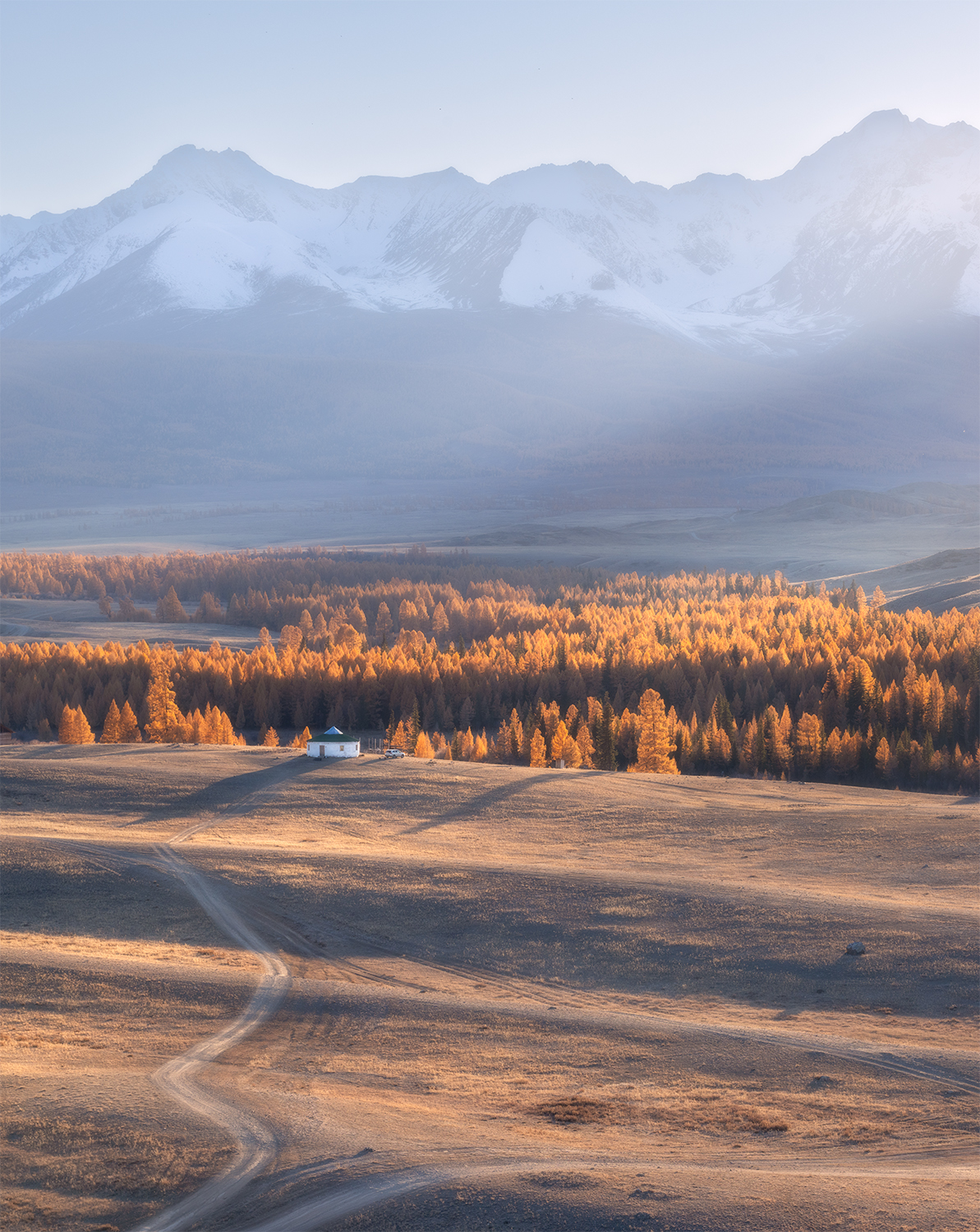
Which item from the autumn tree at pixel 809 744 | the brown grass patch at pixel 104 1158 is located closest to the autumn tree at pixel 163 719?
the autumn tree at pixel 809 744

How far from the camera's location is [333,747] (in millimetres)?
69688

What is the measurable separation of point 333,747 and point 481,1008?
35.9 metres

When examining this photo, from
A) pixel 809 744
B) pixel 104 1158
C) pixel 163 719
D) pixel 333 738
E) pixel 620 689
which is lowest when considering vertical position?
pixel 104 1158

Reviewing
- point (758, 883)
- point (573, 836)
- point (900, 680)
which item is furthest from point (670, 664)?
point (758, 883)

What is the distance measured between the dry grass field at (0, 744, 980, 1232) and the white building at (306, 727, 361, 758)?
7.02 meters

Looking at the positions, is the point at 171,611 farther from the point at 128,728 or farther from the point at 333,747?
the point at 333,747

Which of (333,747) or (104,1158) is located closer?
(104,1158)

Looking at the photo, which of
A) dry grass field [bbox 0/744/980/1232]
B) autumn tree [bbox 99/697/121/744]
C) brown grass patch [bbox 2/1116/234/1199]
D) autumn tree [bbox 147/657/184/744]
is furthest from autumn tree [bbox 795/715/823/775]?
brown grass patch [bbox 2/1116/234/1199]

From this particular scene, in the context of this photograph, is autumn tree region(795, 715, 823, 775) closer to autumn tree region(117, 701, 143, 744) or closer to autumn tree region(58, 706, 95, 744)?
autumn tree region(117, 701, 143, 744)

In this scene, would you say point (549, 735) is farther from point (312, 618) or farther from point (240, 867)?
point (312, 618)

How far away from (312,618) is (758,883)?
127464 mm

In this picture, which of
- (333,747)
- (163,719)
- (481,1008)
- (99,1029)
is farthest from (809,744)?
(99,1029)

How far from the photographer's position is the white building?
69.6m

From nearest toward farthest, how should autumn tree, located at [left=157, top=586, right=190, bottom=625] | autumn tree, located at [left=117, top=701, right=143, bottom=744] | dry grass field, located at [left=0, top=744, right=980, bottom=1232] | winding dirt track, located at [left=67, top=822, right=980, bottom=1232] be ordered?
1. winding dirt track, located at [left=67, top=822, right=980, bottom=1232]
2. dry grass field, located at [left=0, top=744, right=980, bottom=1232]
3. autumn tree, located at [left=117, top=701, right=143, bottom=744]
4. autumn tree, located at [left=157, top=586, right=190, bottom=625]
